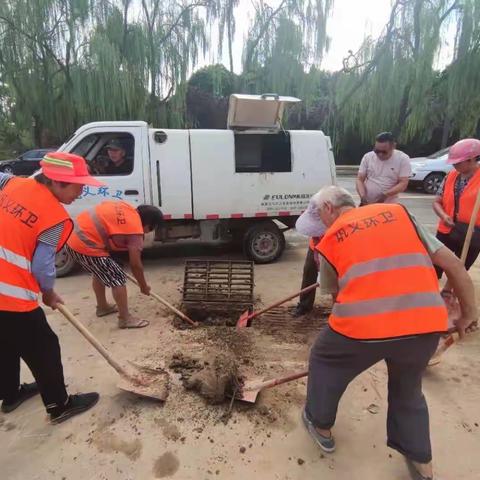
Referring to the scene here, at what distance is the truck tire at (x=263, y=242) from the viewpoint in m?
5.86

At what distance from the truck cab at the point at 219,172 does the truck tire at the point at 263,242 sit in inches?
0.6

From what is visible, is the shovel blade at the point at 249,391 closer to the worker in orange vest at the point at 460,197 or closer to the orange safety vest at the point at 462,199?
the worker in orange vest at the point at 460,197

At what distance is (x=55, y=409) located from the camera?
2.57 meters

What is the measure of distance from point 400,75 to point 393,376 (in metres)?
16.7

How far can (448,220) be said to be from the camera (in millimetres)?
3455

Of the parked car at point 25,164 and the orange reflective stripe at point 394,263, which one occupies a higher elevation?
the orange reflective stripe at point 394,263

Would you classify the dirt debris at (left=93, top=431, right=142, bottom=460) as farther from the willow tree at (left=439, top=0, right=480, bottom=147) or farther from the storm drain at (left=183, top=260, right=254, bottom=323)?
the willow tree at (left=439, top=0, right=480, bottom=147)

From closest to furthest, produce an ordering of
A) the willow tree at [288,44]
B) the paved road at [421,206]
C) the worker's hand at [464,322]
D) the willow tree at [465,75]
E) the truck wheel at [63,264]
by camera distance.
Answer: the worker's hand at [464,322] < the truck wheel at [63,264] < the paved road at [421,206] < the willow tree at [465,75] < the willow tree at [288,44]

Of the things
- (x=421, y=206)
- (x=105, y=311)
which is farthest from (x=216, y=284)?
(x=421, y=206)

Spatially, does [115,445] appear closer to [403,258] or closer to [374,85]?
[403,258]

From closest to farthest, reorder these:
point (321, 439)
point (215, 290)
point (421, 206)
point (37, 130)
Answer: point (321, 439), point (215, 290), point (421, 206), point (37, 130)

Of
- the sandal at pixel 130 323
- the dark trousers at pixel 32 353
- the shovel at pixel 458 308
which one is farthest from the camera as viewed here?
the sandal at pixel 130 323

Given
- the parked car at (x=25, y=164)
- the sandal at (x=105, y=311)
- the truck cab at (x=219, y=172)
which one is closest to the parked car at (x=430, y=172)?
the truck cab at (x=219, y=172)

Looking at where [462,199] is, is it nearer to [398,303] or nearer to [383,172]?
[383,172]
